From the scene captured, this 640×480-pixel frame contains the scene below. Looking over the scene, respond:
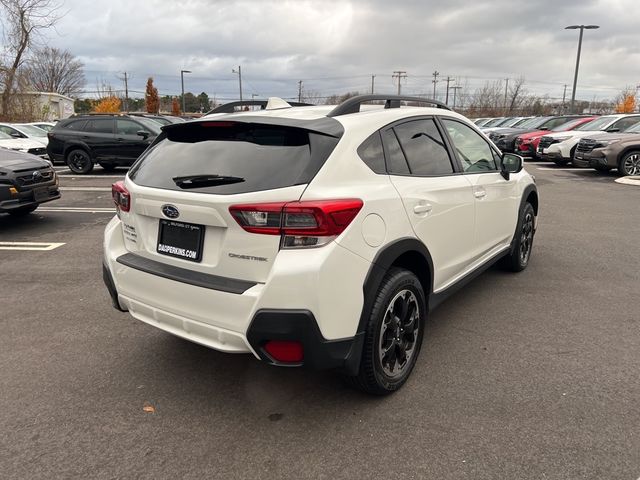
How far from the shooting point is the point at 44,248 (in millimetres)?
6375

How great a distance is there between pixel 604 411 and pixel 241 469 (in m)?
2.02

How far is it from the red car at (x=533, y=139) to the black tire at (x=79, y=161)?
15.0 meters

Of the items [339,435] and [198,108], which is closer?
[339,435]

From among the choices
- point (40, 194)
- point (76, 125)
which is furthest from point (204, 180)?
point (76, 125)

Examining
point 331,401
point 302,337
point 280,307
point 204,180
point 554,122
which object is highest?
point 554,122

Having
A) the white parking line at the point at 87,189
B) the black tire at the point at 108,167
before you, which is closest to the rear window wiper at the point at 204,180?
the white parking line at the point at 87,189

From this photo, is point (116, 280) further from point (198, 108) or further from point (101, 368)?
point (198, 108)

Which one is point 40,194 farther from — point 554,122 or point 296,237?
point 554,122

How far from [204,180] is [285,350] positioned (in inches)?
39.5

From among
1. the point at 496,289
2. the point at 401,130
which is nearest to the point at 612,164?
the point at 496,289

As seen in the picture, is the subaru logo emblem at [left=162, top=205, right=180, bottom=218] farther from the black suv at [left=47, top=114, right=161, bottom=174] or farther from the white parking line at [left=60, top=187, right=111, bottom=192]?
the black suv at [left=47, top=114, right=161, bottom=174]

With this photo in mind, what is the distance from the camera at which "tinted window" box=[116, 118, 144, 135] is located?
47.6ft

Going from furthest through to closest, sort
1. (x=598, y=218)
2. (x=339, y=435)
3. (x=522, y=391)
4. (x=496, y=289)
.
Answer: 1. (x=598, y=218)
2. (x=496, y=289)
3. (x=522, y=391)
4. (x=339, y=435)

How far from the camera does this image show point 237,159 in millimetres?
2656
